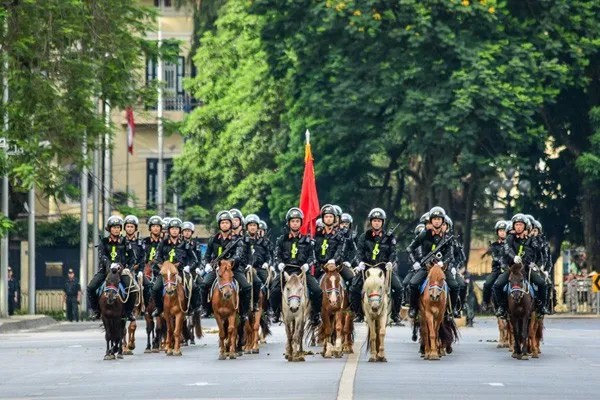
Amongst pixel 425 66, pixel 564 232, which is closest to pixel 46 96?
pixel 425 66

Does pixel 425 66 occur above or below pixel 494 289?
above

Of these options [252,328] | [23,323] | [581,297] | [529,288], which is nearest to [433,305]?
[529,288]

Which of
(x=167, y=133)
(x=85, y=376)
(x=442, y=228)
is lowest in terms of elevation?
(x=85, y=376)

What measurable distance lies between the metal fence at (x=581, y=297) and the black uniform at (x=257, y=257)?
28.8 m

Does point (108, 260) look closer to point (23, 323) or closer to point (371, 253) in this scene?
point (371, 253)

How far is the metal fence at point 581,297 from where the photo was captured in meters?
65.0

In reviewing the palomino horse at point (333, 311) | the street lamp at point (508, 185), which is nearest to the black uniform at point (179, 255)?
the palomino horse at point (333, 311)

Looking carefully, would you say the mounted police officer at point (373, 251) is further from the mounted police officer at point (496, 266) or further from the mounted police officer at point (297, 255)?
the mounted police officer at point (496, 266)

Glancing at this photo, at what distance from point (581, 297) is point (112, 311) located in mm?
34284

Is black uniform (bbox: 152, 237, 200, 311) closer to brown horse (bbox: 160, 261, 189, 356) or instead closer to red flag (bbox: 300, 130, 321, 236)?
brown horse (bbox: 160, 261, 189, 356)

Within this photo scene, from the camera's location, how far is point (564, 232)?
67750 millimetres

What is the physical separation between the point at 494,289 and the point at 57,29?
735 inches

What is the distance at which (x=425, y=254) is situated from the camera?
108ft

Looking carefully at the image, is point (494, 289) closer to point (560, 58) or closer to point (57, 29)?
point (57, 29)
